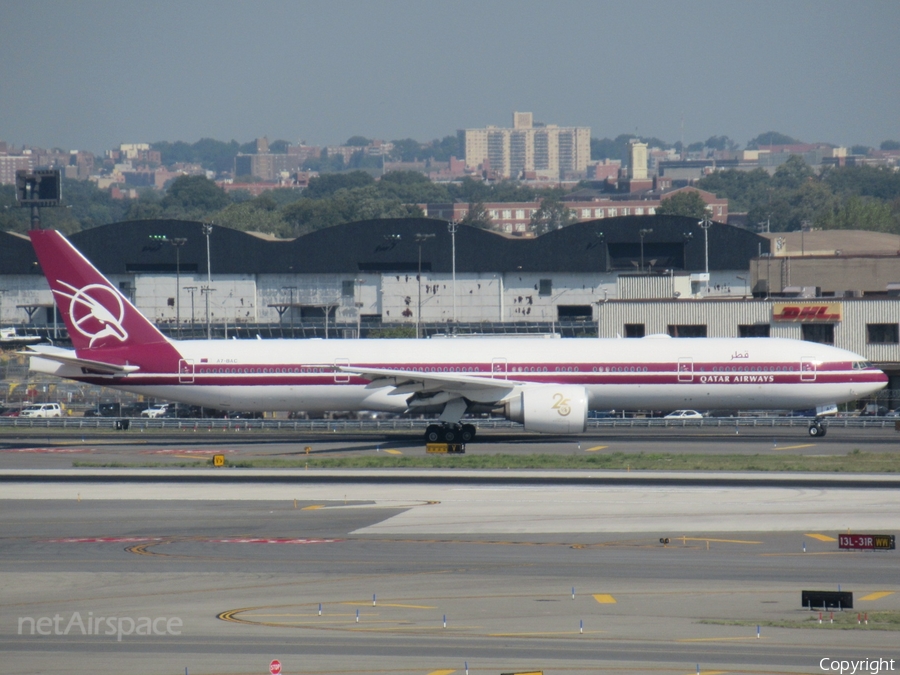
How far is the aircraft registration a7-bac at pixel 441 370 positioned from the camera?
48.4m

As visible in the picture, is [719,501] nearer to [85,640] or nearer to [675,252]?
[85,640]

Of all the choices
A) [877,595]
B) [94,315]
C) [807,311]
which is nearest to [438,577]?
[877,595]

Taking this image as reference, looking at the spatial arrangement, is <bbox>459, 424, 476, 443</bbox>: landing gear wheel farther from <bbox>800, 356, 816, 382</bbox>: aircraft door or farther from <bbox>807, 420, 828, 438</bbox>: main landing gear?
<bbox>807, 420, 828, 438</bbox>: main landing gear

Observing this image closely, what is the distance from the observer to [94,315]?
169 ft

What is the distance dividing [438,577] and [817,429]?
102ft

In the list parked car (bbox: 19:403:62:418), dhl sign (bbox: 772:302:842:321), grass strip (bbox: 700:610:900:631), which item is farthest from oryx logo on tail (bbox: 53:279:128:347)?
dhl sign (bbox: 772:302:842:321)

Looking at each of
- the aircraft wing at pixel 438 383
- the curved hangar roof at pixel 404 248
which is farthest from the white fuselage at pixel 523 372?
the curved hangar roof at pixel 404 248

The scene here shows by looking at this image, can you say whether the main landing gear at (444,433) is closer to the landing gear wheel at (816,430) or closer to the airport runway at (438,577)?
the airport runway at (438,577)

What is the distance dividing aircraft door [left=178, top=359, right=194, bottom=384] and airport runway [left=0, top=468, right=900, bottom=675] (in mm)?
13192

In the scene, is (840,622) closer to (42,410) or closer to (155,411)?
(155,411)

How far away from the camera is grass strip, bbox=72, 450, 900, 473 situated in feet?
134

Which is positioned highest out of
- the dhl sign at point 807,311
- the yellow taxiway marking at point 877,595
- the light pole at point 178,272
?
the light pole at point 178,272

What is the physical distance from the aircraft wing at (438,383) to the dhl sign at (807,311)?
80.5ft

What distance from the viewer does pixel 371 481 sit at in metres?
38.9
